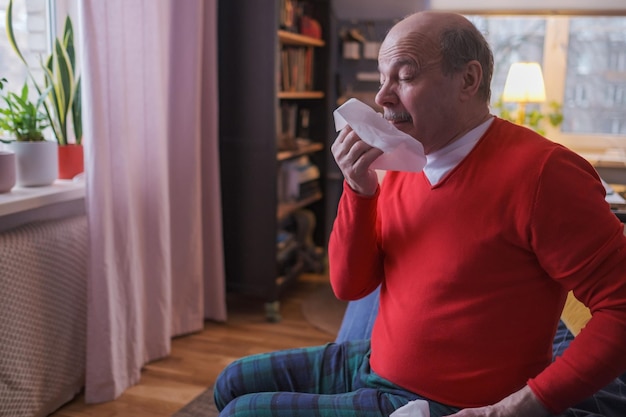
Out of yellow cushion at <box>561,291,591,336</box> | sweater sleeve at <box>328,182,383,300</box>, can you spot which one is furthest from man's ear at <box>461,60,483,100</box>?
yellow cushion at <box>561,291,591,336</box>

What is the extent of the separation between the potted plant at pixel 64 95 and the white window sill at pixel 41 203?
0.09 meters

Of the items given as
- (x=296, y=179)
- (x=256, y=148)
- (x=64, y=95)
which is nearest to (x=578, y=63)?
(x=296, y=179)

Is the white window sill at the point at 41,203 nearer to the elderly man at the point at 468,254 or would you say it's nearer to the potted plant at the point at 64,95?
the potted plant at the point at 64,95

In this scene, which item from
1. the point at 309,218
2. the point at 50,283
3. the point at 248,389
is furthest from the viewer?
the point at 309,218

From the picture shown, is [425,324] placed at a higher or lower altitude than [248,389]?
higher

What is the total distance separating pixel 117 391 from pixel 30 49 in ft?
4.16

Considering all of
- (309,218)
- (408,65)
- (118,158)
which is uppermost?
(408,65)

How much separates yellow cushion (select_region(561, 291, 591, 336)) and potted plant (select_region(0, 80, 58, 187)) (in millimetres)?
1690

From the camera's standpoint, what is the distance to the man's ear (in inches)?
42.5

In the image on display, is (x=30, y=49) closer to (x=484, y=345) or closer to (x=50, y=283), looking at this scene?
(x=50, y=283)

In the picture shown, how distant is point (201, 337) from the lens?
2852mm

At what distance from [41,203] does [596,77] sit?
3102 mm

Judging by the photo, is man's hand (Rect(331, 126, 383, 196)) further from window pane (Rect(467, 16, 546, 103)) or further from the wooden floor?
window pane (Rect(467, 16, 546, 103))

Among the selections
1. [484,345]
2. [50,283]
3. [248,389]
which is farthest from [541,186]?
[50,283]
